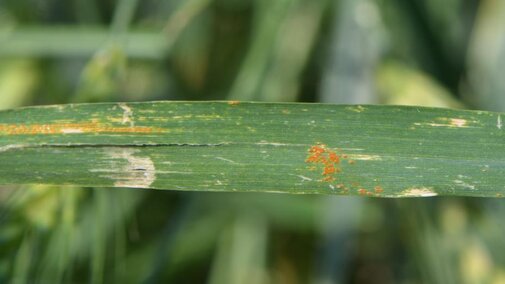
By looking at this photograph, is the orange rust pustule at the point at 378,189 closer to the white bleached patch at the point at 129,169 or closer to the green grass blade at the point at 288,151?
the green grass blade at the point at 288,151

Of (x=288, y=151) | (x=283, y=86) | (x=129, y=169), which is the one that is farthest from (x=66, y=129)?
(x=283, y=86)

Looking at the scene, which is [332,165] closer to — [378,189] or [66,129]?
[378,189]

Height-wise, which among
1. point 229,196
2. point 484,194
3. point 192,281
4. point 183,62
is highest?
point 183,62

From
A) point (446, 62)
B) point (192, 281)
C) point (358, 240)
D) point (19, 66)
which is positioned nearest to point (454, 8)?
point (446, 62)

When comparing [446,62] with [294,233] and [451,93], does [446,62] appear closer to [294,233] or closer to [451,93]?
[451,93]

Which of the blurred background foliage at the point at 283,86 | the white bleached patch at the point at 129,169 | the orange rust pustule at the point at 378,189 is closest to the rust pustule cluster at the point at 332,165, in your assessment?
the orange rust pustule at the point at 378,189

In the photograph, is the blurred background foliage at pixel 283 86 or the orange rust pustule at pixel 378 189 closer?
the orange rust pustule at pixel 378 189

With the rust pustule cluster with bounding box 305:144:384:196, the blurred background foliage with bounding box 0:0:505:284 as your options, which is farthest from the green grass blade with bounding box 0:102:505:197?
the blurred background foliage with bounding box 0:0:505:284
